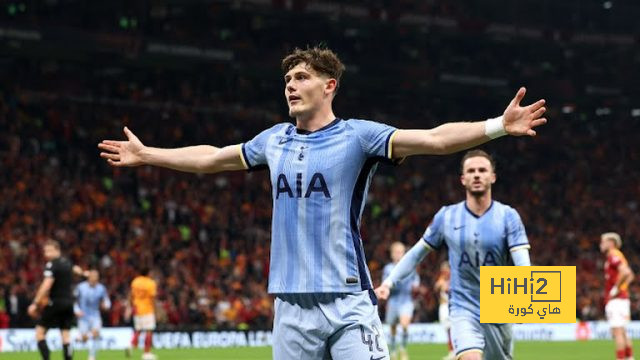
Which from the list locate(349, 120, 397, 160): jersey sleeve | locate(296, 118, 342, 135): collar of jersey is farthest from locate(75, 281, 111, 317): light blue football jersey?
locate(349, 120, 397, 160): jersey sleeve

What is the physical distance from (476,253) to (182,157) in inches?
168

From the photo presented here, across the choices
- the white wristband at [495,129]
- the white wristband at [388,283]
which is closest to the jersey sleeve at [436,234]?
the white wristband at [388,283]

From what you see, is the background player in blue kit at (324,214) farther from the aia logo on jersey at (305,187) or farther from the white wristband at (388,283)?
the white wristband at (388,283)

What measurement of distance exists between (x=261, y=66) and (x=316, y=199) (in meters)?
34.0

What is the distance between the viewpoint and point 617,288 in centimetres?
1942

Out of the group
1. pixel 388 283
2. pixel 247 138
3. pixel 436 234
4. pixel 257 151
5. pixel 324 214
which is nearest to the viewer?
pixel 324 214

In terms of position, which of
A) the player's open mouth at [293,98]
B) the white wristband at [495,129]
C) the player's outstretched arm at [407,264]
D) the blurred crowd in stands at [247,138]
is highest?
the blurred crowd in stands at [247,138]

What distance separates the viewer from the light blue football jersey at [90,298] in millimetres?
24891

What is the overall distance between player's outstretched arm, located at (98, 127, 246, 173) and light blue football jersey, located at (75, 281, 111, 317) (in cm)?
1856

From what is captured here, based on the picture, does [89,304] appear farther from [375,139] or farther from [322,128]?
[375,139]

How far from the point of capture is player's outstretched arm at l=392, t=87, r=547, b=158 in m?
5.76

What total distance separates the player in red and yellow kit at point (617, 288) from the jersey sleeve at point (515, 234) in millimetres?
9275

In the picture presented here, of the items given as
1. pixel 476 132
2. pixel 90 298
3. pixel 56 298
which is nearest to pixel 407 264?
pixel 476 132

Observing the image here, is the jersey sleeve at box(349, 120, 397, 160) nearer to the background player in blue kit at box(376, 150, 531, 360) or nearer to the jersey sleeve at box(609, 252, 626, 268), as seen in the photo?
the background player in blue kit at box(376, 150, 531, 360)
